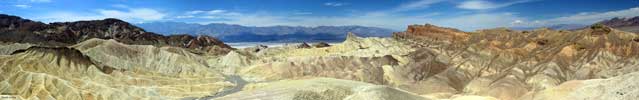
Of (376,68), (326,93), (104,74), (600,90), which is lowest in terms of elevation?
(376,68)

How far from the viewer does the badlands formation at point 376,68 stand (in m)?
115

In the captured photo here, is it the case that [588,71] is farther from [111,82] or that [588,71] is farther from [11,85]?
[11,85]

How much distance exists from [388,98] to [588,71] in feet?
284

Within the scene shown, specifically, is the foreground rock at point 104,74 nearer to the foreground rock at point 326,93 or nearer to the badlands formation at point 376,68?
the badlands formation at point 376,68

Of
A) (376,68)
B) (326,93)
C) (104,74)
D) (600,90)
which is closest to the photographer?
(326,93)

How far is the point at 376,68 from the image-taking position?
158 meters

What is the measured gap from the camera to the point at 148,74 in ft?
481

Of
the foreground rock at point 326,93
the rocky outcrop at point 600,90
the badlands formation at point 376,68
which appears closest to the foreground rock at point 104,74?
the badlands formation at point 376,68

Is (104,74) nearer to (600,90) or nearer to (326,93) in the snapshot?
(326,93)

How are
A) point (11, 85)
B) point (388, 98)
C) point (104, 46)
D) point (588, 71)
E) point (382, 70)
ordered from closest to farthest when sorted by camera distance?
point (388, 98), point (11, 85), point (588, 71), point (382, 70), point (104, 46)

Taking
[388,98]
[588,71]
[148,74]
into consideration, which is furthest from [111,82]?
[588,71]

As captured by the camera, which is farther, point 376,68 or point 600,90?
point 376,68

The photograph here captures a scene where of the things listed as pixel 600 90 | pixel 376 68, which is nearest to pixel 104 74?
pixel 376 68

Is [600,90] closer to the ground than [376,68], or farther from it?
farther from it
